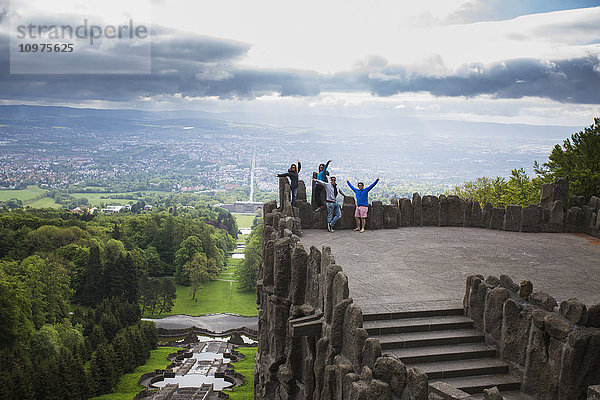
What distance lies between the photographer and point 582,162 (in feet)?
73.2

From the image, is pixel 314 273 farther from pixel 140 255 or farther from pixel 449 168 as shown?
pixel 449 168

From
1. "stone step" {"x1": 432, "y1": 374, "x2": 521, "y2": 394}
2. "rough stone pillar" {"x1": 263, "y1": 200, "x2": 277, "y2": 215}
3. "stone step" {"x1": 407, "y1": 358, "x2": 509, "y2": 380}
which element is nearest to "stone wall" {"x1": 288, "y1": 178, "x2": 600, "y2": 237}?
"rough stone pillar" {"x1": 263, "y1": 200, "x2": 277, "y2": 215}

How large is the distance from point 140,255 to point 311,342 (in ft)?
192

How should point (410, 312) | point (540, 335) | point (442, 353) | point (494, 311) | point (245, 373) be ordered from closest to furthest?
point (540, 335)
point (442, 353)
point (494, 311)
point (410, 312)
point (245, 373)

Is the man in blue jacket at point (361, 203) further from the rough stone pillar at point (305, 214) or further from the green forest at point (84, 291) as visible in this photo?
the green forest at point (84, 291)

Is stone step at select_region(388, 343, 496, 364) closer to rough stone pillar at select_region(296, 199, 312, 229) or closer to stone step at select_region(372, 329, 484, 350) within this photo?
Result: stone step at select_region(372, 329, 484, 350)

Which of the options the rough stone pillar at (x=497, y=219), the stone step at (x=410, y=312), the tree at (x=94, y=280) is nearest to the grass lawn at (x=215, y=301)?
the tree at (x=94, y=280)

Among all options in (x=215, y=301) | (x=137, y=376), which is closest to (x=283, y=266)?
(x=137, y=376)

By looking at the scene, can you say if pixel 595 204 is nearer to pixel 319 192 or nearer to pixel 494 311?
pixel 319 192

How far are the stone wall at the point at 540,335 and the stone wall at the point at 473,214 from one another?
301 inches

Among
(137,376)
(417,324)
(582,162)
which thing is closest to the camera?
(417,324)

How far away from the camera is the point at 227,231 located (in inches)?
3757

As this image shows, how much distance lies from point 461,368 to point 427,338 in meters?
0.70

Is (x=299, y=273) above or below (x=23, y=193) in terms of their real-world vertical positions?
above
